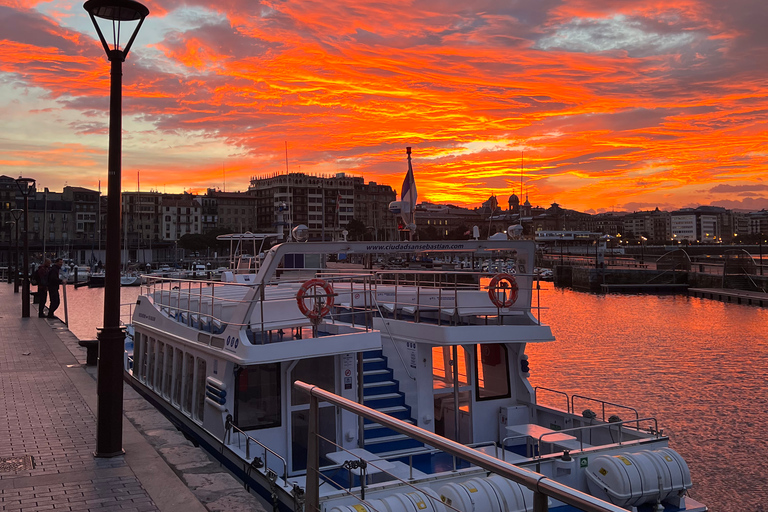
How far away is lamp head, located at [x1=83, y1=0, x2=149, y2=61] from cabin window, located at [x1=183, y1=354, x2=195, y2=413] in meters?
7.03

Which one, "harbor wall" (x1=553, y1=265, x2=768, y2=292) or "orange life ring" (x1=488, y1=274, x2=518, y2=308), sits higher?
"orange life ring" (x1=488, y1=274, x2=518, y2=308)

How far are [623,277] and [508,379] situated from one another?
78352 mm

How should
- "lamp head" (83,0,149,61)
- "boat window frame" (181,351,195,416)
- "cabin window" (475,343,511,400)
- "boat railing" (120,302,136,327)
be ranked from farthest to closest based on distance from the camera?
"boat railing" (120,302,136,327), "boat window frame" (181,351,195,416), "cabin window" (475,343,511,400), "lamp head" (83,0,149,61)

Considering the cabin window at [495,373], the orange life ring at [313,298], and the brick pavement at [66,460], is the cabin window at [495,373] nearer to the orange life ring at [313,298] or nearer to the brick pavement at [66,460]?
the orange life ring at [313,298]

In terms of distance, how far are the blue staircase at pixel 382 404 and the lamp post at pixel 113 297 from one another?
4774mm

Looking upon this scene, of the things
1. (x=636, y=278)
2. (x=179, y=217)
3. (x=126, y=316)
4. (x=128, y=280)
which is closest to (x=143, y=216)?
(x=179, y=217)

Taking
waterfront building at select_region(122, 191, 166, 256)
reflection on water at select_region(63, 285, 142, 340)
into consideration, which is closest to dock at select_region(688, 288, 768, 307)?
reflection on water at select_region(63, 285, 142, 340)

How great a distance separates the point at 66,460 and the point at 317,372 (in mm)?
4735

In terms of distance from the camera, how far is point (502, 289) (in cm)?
1384

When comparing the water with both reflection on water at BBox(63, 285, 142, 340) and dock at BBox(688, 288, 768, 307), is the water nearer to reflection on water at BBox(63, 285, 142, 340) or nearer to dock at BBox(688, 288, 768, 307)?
reflection on water at BBox(63, 285, 142, 340)

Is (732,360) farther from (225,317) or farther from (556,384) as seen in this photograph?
(225,317)

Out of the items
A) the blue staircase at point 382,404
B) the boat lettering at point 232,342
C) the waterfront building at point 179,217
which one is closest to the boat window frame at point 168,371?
the boat lettering at point 232,342

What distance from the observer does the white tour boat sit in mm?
10430

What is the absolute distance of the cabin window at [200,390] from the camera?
44.1ft
